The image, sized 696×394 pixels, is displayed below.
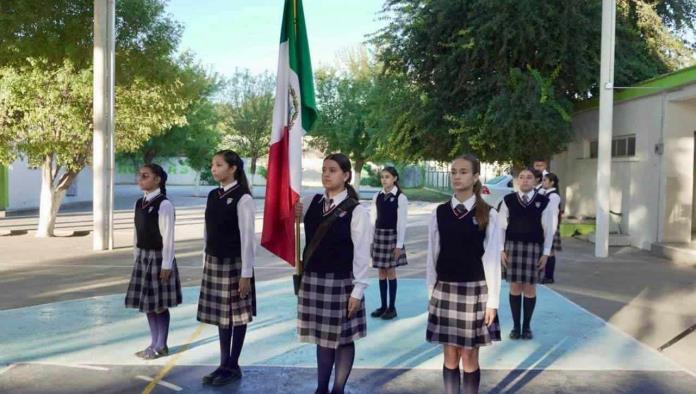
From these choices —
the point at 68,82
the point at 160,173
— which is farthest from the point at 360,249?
the point at 68,82

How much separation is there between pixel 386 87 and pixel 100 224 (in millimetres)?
9148

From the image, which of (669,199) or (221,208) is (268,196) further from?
(669,199)

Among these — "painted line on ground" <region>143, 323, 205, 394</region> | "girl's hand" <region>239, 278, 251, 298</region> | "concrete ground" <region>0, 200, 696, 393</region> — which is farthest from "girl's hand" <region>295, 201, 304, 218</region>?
"painted line on ground" <region>143, 323, 205, 394</region>

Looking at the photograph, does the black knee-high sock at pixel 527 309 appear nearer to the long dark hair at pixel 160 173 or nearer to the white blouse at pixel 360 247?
the white blouse at pixel 360 247

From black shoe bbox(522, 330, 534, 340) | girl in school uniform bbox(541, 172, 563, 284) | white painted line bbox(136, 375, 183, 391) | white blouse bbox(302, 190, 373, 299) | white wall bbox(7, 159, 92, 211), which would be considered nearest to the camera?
white blouse bbox(302, 190, 373, 299)

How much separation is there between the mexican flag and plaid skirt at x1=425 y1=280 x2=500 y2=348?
1198 millimetres

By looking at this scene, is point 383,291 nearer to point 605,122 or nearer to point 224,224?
point 224,224

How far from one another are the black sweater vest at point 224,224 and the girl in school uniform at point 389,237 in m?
2.78

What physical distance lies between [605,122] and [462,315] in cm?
1102

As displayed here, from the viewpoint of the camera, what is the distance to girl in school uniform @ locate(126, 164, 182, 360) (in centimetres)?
559

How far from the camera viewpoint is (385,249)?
25.1 ft

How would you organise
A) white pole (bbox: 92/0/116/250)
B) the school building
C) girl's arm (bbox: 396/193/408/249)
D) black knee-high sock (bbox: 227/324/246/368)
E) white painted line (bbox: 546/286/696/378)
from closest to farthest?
black knee-high sock (bbox: 227/324/246/368) → white painted line (bbox: 546/286/696/378) → girl's arm (bbox: 396/193/408/249) → white pole (bbox: 92/0/116/250) → the school building

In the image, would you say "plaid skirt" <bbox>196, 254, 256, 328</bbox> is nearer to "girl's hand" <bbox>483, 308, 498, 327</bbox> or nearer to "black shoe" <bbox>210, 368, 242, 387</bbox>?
"black shoe" <bbox>210, 368, 242, 387</bbox>

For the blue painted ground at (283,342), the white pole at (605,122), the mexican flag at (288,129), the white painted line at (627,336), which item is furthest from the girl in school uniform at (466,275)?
the white pole at (605,122)
